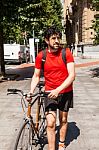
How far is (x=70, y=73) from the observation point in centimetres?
550

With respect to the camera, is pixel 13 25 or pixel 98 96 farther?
pixel 13 25

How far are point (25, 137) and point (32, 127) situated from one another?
0.84ft

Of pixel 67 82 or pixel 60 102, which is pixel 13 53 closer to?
pixel 60 102

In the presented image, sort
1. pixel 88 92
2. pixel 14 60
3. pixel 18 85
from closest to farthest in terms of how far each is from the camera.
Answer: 1. pixel 88 92
2. pixel 18 85
3. pixel 14 60

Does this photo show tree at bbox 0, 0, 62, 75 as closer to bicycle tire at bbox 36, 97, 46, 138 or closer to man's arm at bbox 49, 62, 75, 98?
bicycle tire at bbox 36, 97, 46, 138

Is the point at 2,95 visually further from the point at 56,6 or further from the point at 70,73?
the point at 56,6

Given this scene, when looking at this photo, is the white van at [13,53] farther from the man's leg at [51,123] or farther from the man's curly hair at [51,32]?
the man's curly hair at [51,32]

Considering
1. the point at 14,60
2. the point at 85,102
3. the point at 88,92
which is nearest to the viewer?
the point at 85,102

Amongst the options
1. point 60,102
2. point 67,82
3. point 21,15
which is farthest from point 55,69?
point 21,15

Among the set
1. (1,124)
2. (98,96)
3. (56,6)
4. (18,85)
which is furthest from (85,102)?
(56,6)

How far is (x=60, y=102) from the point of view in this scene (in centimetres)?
569

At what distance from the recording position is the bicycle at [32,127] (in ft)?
17.2

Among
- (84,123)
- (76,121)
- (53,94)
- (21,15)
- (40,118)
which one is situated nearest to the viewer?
(53,94)

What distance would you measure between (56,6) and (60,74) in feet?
197
